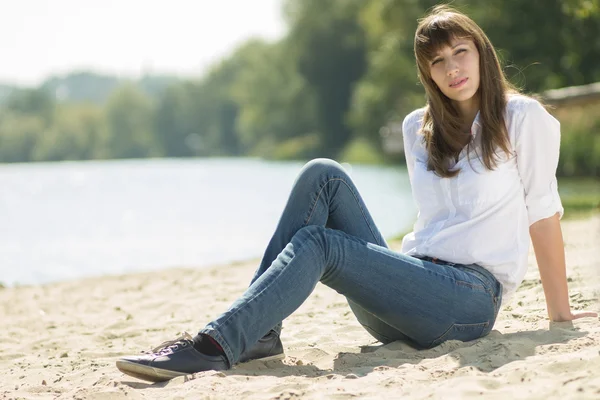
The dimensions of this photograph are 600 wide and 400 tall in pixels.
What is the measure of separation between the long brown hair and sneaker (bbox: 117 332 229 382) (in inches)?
46.4

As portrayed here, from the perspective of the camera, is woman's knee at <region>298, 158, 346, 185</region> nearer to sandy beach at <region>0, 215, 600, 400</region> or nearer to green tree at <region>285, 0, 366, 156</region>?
sandy beach at <region>0, 215, 600, 400</region>

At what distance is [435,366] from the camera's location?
9.63 feet

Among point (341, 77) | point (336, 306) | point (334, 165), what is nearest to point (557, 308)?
point (334, 165)

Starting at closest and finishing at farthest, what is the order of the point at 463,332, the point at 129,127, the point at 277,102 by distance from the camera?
the point at 463,332, the point at 277,102, the point at 129,127

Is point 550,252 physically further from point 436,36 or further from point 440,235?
point 436,36

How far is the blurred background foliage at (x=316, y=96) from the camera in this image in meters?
20.9

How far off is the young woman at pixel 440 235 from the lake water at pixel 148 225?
20.2 feet

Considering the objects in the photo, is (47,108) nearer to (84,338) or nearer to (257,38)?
(257,38)

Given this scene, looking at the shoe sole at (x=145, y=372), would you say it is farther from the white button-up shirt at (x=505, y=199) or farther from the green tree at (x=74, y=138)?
the green tree at (x=74, y=138)

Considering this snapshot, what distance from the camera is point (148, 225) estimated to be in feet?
50.1

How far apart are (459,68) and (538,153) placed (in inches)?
18.3

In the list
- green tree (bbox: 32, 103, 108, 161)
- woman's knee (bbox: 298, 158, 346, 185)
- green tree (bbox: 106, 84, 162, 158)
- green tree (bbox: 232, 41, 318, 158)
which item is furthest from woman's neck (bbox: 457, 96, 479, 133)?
green tree (bbox: 32, 103, 108, 161)

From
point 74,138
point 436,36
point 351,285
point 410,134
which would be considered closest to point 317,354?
point 351,285

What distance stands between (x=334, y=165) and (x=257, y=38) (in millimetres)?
74408
